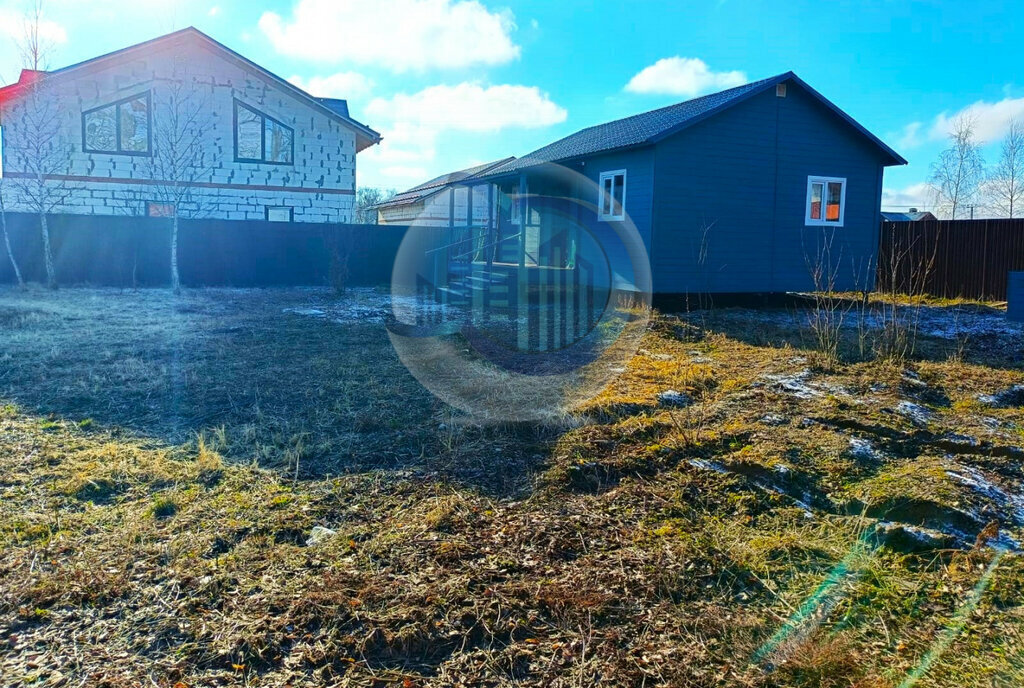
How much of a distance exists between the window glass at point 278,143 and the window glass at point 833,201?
48.4ft

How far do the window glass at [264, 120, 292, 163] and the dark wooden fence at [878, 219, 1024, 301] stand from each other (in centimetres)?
1627

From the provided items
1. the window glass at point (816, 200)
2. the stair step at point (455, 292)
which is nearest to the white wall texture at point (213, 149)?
the stair step at point (455, 292)

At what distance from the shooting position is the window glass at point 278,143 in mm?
21062

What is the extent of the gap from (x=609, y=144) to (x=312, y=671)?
12645mm

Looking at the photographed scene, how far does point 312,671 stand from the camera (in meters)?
2.51

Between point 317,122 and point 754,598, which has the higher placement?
point 317,122

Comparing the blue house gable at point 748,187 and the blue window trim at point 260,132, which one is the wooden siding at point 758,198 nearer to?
the blue house gable at point 748,187

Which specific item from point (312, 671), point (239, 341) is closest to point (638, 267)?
point (239, 341)

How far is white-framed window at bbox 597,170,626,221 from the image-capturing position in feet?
45.3

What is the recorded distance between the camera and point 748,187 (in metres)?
13.5

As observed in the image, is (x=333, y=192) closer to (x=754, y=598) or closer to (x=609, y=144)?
(x=609, y=144)

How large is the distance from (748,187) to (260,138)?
14259mm

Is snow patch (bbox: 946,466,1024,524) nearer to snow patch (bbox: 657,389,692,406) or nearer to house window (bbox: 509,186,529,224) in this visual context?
snow patch (bbox: 657,389,692,406)

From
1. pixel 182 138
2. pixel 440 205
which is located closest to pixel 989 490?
pixel 182 138
